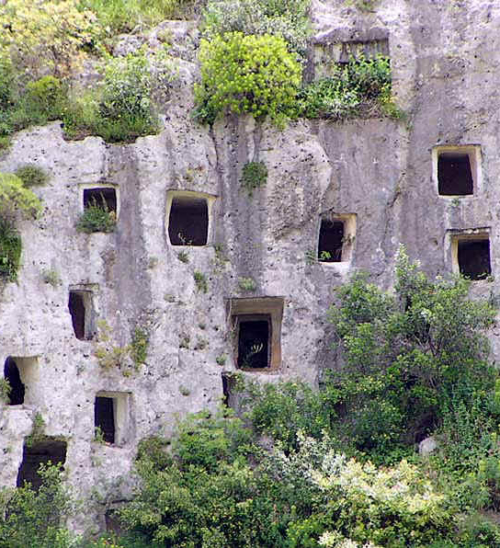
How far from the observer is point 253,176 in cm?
2294

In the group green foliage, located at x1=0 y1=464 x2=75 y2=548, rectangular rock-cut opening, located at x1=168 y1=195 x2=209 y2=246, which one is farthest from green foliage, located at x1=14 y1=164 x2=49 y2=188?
green foliage, located at x1=0 y1=464 x2=75 y2=548

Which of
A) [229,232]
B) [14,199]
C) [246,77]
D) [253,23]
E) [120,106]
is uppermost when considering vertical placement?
[253,23]

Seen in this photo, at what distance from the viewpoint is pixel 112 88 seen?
73.9 feet

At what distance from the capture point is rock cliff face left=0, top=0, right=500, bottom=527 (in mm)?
20703

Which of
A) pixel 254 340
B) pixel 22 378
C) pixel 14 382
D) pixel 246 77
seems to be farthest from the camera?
pixel 254 340

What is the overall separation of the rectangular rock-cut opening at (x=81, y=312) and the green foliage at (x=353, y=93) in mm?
6518

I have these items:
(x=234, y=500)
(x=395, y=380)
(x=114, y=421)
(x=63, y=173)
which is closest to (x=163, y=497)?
(x=234, y=500)

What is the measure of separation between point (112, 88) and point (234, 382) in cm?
705

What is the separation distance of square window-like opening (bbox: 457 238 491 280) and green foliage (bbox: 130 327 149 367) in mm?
7645

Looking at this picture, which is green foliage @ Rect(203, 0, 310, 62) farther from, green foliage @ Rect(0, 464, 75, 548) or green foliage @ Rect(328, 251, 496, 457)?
green foliage @ Rect(0, 464, 75, 548)

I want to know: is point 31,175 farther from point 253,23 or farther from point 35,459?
point 253,23

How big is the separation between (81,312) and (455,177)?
382 inches

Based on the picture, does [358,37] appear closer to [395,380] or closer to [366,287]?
[366,287]

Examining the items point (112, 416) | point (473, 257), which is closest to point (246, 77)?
point (473, 257)
